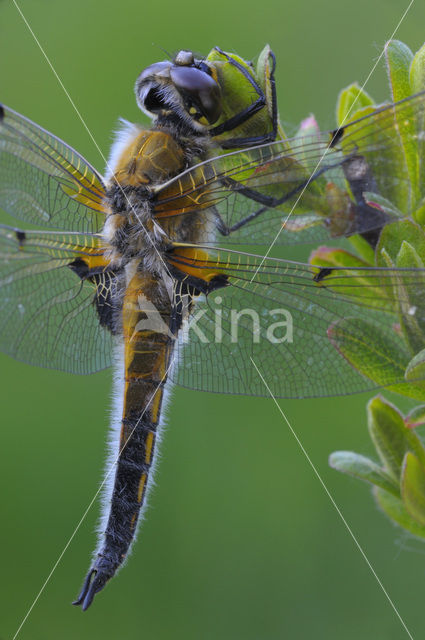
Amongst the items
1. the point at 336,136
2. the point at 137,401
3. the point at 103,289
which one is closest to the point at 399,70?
the point at 336,136

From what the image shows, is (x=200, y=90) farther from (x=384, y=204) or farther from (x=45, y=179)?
(x=384, y=204)

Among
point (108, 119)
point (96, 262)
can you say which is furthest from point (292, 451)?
point (108, 119)

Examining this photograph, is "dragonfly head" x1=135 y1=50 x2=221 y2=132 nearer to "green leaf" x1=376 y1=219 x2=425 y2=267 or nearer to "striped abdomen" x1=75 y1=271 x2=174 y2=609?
"striped abdomen" x1=75 y1=271 x2=174 y2=609

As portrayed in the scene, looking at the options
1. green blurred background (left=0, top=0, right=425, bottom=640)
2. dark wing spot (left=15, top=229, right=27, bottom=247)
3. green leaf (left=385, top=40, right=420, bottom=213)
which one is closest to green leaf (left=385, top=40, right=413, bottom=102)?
Result: green leaf (left=385, top=40, right=420, bottom=213)

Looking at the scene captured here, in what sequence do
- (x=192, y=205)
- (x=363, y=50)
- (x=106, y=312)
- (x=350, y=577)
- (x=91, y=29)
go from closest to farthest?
(x=192, y=205) < (x=106, y=312) < (x=350, y=577) < (x=363, y=50) < (x=91, y=29)

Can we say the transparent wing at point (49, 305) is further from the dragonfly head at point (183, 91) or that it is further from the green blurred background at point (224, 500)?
the green blurred background at point (224, 500)

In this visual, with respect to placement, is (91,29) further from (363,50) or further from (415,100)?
(415,100)

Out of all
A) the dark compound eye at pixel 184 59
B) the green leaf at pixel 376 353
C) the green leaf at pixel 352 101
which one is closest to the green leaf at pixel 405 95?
the green leaf at pixel 352 101
